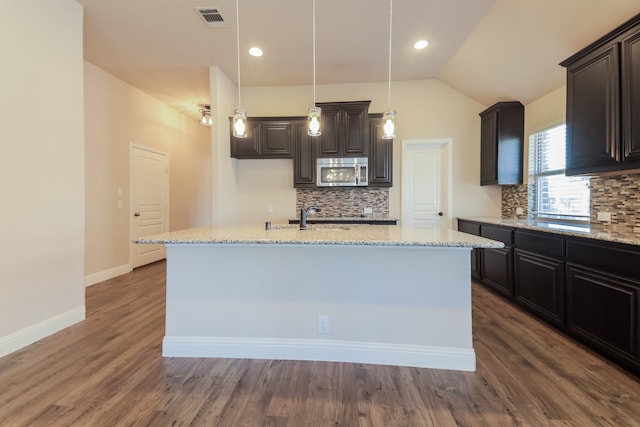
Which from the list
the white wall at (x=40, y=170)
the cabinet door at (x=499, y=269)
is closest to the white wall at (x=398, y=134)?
the cabinet door at (x=499, y=269)

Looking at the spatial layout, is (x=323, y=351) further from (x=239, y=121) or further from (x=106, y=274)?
(x=106, y=274)

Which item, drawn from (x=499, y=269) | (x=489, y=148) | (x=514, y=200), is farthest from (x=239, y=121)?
(x=514, y=200)

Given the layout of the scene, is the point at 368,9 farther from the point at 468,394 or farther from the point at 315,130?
the point at 468,394

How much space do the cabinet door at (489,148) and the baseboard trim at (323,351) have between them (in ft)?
9.63

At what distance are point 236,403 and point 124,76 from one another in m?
4.75

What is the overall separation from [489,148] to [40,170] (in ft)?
16.9

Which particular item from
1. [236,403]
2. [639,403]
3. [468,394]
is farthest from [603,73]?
[236,403]

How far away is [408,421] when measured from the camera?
154cm

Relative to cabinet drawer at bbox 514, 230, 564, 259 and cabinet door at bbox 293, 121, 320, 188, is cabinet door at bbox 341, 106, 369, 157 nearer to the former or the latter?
cabinet door at bbox 293, 121, 320, 188

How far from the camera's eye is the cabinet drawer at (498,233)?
321 centimetres

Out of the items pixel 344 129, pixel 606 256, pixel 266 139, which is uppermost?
pixel 344 129

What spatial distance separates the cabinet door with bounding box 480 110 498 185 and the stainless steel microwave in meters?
1.76

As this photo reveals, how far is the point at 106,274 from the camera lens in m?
4.23

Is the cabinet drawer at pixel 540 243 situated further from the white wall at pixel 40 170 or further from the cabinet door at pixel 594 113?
the white wall at pixel 40 170
